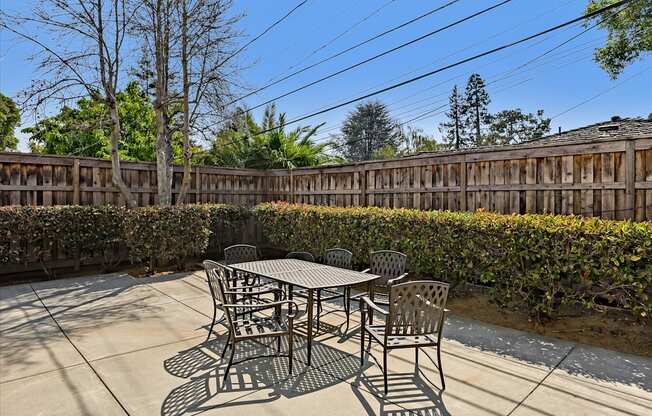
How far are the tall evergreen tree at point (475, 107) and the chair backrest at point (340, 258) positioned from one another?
117 ft

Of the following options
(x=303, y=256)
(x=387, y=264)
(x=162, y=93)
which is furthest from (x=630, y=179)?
(x=162, y=93)

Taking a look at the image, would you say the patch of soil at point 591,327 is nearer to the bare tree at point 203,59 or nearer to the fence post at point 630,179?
the fence post at point 630,179

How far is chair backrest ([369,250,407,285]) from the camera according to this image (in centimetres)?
452

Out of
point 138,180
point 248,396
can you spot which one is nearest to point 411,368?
point 248,396

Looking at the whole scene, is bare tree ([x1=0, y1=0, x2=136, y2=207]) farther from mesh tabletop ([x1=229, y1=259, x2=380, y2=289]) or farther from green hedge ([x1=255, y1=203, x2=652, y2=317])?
green hedge ([x1=255, y1=203, x2=652, y2=317])

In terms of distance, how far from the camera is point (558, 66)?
59.1 feet

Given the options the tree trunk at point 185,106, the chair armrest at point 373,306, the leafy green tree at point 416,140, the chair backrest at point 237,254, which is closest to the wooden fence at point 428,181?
the tree trunk at point 185,106

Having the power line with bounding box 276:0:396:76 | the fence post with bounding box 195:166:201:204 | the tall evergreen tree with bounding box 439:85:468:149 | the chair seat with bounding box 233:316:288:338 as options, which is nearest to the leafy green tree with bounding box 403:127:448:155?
the tall evergreen tree with bounding box 439:85:468:149

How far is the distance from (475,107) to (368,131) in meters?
11.1

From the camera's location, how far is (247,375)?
3.06 metres

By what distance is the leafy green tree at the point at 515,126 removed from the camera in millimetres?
35750

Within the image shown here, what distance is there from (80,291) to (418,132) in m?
28.8

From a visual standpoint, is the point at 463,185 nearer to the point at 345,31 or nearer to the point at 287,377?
the point at 287,377

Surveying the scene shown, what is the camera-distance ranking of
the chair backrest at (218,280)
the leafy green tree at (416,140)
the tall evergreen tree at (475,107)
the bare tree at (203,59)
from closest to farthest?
the chair backrest at (218,280) < the bare tree at (203,59) < the leafy green tree at (416,140) < the tall evergreen tree at (475,107)
